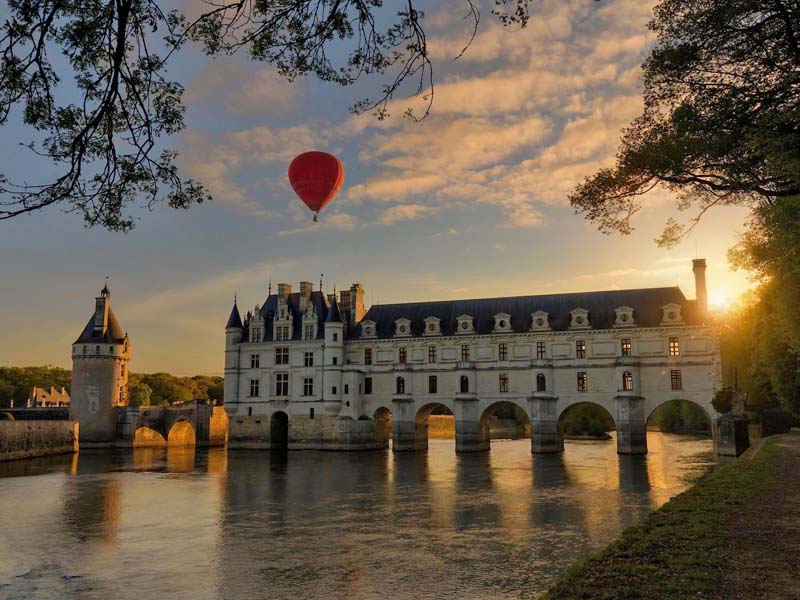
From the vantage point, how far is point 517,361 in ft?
166

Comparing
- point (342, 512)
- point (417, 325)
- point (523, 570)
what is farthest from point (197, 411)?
point (523, 570)

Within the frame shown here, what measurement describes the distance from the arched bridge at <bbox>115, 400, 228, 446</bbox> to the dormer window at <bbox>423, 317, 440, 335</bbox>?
2349cm

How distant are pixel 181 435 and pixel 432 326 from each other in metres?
29.5

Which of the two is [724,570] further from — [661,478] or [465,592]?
[661,478]

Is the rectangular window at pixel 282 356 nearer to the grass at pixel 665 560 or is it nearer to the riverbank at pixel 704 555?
the riverbank at pixel 704 555

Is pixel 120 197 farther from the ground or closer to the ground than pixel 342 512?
farther from the ground

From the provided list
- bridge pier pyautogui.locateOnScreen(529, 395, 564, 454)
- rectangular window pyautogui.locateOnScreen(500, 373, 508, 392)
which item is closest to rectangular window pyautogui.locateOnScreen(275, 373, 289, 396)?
rectangular window pyautogui.locateOnScreen(500, 373, 508, 392)

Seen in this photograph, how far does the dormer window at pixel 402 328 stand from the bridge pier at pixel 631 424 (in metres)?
17.1

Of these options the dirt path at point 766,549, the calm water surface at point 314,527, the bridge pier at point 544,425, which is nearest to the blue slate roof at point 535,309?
the bridge pier at point 544,425

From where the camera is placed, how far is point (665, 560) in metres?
9.80

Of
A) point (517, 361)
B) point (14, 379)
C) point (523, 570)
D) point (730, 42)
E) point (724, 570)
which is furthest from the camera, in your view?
point (14, 379)

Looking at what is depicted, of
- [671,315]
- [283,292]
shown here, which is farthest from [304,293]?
[671,315]

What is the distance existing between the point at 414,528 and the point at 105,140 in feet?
48.5

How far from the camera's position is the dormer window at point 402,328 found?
54562 mm
